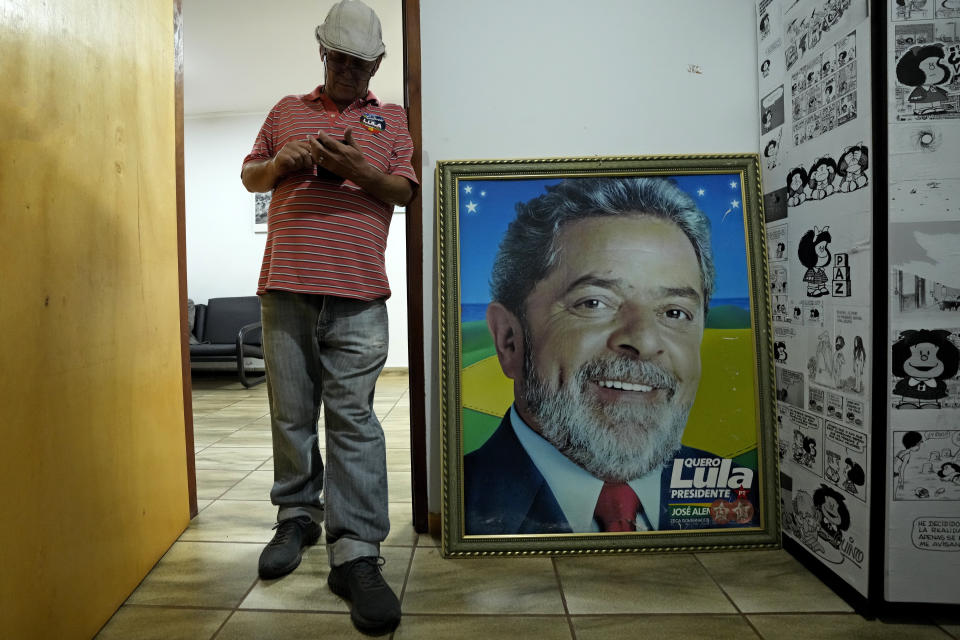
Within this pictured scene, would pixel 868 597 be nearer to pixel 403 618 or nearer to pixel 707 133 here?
pixel 403 618

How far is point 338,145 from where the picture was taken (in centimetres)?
130

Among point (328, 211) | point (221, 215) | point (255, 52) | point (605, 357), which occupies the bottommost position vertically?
point (605, 357)

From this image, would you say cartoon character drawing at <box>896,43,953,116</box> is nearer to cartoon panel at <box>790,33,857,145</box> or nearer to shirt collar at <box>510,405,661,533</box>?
cartoon panel at <box>790,33,857,145</box>

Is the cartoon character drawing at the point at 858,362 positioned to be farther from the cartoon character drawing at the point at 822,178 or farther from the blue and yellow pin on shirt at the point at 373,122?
the blue and yellow pin on shirt at the point at 373,122

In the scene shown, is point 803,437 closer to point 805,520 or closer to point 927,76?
point 805,520

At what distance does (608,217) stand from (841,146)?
0.59m

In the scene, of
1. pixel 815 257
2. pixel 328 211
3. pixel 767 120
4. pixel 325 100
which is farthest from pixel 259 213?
pixel 815 257

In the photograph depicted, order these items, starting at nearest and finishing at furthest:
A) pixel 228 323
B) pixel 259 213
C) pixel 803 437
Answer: pixel 803 437 → pixel 228 323 → pixel 259 213

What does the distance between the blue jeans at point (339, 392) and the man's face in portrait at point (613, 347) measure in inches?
18.2

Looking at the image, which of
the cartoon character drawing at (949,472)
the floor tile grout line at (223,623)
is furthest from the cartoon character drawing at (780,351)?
the floor tile grout line at (223,623)

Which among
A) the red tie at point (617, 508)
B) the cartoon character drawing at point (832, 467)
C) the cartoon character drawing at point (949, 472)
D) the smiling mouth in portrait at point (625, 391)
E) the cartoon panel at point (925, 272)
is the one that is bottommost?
the red tie at point (617, 508)

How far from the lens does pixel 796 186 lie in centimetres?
154

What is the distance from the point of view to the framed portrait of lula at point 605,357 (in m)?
1.62

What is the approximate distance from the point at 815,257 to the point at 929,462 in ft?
1.76
